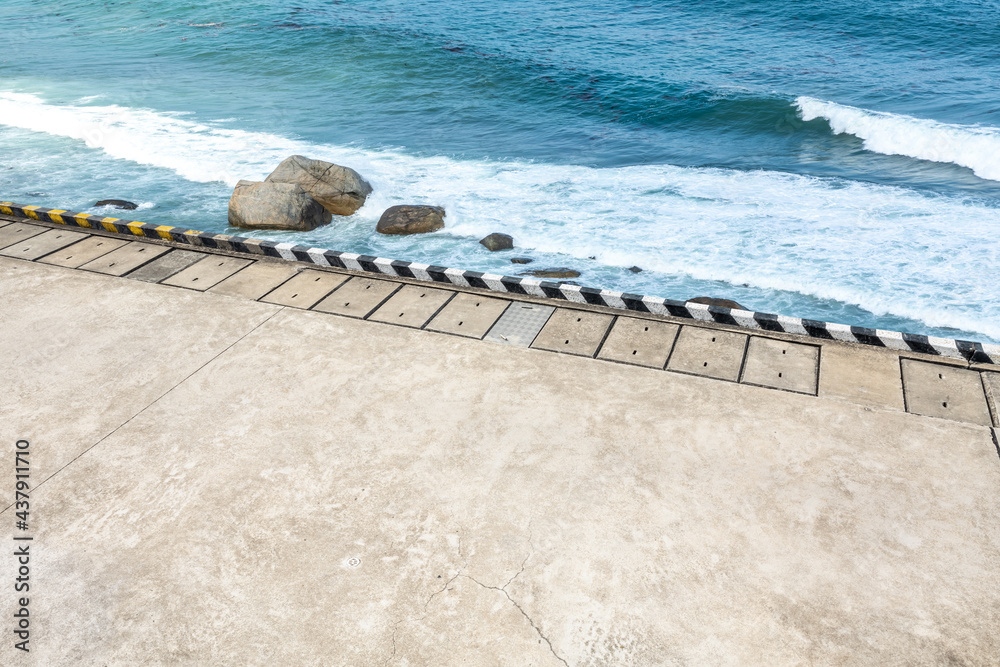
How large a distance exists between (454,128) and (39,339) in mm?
17017

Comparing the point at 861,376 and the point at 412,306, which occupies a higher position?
the point at 861,376

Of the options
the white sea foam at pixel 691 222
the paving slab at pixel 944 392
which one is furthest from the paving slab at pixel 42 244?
the paving slab at pixel 944 392

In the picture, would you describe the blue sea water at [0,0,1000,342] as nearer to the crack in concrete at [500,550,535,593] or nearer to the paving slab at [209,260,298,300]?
the paving slab at [209,260,298,300]

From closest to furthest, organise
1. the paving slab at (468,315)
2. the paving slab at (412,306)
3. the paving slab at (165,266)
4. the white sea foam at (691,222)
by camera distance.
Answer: the paving slab at (468,315) → the paving slab at (412,306) → the paving slab at (165,266) → the white sea foam at (691,222)

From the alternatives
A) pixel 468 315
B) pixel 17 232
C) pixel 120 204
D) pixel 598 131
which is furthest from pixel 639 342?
pixel 598 131

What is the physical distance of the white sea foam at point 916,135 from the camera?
19.7m

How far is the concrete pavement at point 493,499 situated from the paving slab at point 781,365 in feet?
0.15

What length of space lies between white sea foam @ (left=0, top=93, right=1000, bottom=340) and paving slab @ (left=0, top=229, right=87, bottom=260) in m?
4.86

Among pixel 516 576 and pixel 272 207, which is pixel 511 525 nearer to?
pixel 516 576

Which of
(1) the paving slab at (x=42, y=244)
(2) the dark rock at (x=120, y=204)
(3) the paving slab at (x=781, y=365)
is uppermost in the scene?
(3) the paving slab at (x=781, y=365)

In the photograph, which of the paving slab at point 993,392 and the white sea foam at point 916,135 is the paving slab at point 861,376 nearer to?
the paving slab at point 993,392

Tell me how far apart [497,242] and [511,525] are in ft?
30.5

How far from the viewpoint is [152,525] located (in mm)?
7164

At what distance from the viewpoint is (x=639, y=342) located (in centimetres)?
973
